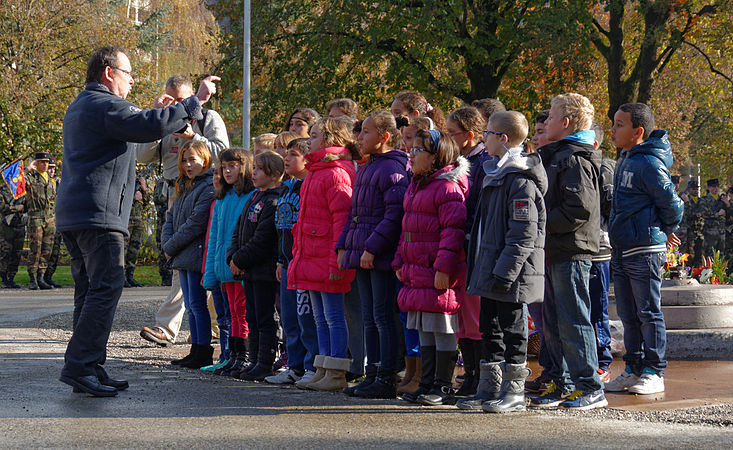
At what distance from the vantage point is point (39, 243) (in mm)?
18656

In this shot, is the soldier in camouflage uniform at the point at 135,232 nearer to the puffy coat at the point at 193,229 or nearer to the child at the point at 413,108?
the puffy coat at the point at 193,229

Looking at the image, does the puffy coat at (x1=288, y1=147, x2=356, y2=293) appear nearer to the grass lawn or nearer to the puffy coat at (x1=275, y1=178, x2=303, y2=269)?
the puffy coat at (x1=275, y1=178, x2=303, y2=269)

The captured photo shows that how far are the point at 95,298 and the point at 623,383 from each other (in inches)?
151

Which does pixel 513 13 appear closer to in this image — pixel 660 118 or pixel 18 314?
pixel 18 314

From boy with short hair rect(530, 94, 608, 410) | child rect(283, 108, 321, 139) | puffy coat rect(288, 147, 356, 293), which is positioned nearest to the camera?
boy with short hair rect(530, 94, 608, 410)

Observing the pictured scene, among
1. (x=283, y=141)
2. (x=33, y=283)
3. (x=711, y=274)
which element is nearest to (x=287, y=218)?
(x=283, y=141)

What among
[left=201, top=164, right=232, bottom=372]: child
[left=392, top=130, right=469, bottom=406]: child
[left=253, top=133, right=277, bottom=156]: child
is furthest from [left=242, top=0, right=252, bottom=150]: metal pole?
[left=392, top=130, right=469, bottom=406]: child

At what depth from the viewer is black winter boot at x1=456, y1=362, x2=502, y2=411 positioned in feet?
20.4

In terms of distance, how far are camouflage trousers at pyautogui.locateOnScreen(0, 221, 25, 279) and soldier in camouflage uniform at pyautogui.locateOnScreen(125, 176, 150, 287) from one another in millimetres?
2143

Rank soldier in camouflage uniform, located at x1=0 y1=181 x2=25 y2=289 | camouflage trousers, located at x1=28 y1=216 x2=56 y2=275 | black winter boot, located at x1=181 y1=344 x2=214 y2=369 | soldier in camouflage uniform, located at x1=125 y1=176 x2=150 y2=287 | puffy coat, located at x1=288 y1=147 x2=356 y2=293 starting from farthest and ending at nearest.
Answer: soldier in camouflage uniform, located at x1=125 y1=176 x2=150 y2=287 < soldier in camouflage uniform, located at x1=0 y1=181 x2=25 y2=289 < camouflage trousers, located at x1=28 y1=216 x2=56 y2=275 < black winter boot, located at x1=181 y1=344 x2=214 y2=369 < puffy coat, located at x1=288 y1=147 x2=356 y2=293

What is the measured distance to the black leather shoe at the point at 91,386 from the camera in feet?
21.9

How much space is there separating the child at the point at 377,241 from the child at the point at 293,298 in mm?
675

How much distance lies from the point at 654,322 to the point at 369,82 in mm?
15597

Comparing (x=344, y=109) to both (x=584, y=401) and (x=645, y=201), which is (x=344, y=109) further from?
(x=584, y=401)
